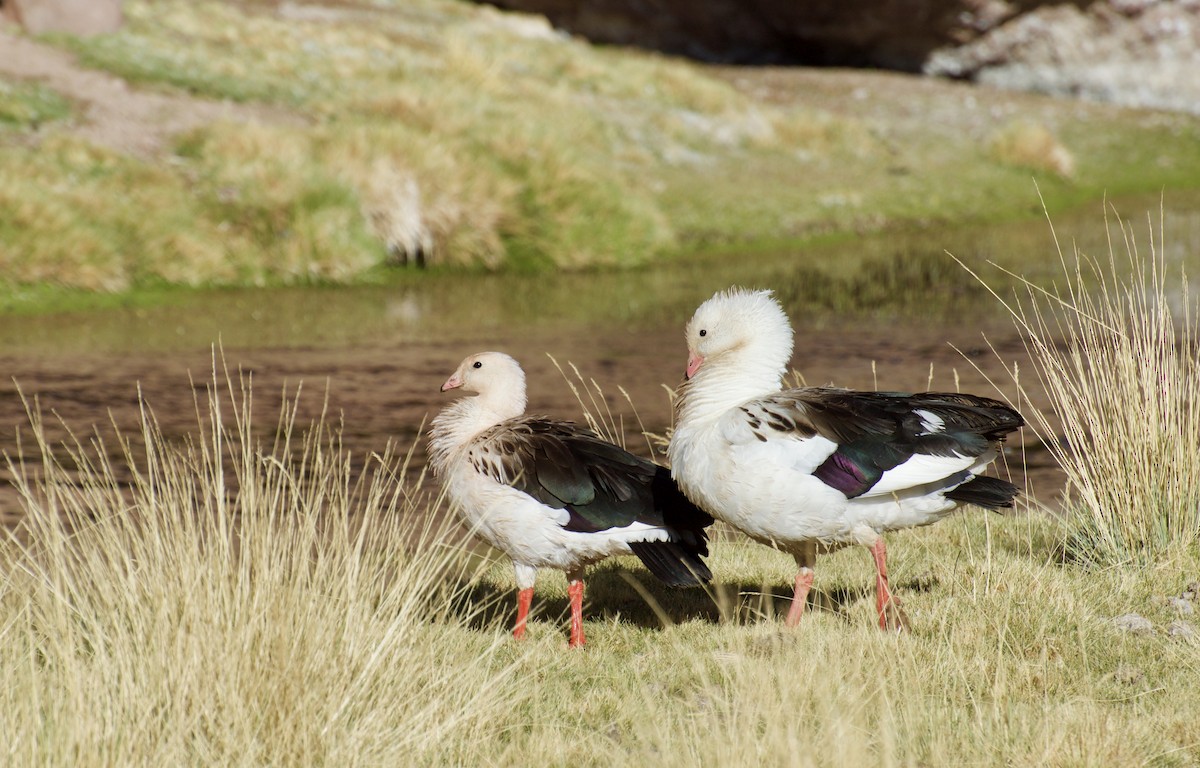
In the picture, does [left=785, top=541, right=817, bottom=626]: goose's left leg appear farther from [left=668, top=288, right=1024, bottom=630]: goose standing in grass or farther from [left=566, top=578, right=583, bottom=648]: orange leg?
[left=566, top=578, right=583, bottom=648]: orange leg

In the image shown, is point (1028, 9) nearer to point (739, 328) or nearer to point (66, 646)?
point (739, 328)

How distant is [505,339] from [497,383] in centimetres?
769

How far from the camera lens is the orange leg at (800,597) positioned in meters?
5.57

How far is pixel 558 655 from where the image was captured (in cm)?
558

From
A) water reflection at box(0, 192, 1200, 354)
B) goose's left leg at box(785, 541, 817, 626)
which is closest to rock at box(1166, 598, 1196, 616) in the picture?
goose's left leg at box(785, 541, 817, 626)

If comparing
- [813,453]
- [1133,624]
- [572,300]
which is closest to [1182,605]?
[1133,624]

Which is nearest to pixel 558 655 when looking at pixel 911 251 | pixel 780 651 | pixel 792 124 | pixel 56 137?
pixel 780 651

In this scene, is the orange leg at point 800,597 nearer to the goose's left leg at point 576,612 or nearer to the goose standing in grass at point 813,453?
the goose standing in grass at point 813,453

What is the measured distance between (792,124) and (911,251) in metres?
6.91

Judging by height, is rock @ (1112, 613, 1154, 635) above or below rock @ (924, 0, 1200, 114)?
below

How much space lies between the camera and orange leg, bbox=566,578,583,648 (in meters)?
5.75

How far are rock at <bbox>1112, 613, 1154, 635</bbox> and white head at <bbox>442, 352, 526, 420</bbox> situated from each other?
2916 mm

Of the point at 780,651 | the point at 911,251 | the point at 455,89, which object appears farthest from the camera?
the point at 455,89

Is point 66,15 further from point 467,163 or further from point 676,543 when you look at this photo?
point 676,543
